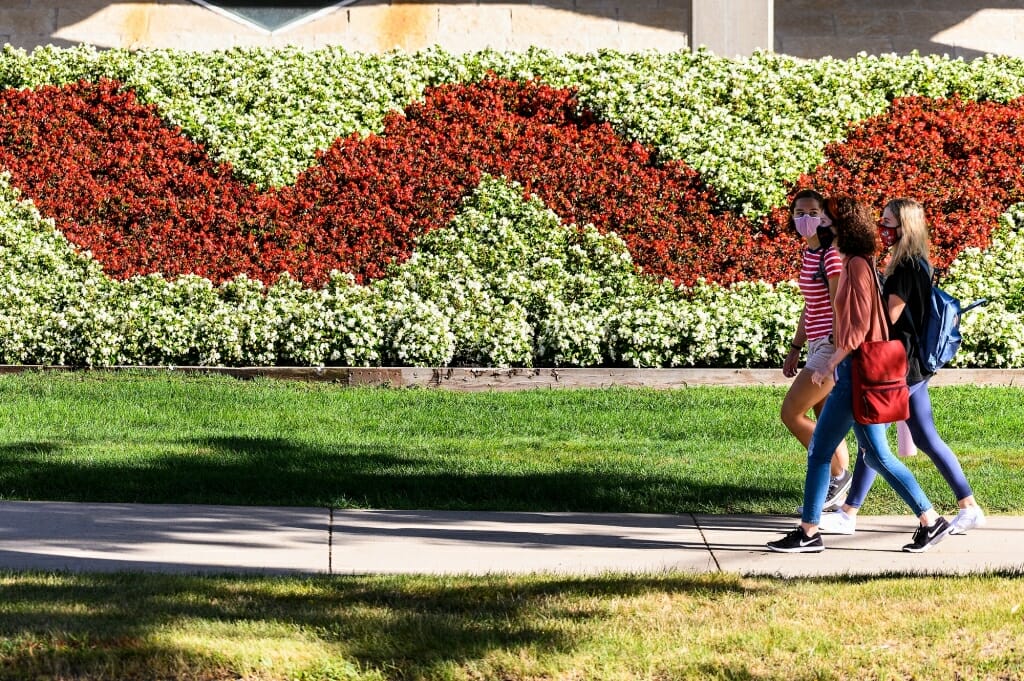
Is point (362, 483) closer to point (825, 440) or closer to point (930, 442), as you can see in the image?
point (825, 440)

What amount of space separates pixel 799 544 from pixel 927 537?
0.60 meters

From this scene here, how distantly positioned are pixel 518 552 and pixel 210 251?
7143 mm

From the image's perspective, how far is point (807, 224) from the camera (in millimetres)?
6395

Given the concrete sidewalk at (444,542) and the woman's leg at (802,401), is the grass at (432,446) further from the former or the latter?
the woman's leg at (802,401)

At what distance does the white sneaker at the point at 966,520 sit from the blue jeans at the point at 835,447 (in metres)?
0.20

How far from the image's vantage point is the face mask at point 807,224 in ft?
20.9

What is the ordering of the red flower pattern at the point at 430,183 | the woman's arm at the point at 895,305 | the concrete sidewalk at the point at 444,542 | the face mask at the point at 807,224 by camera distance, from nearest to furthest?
the concrete sidewalk at the point at 444,542, the woman's arm at the point at 895,305, the face mask at the point at 807,224, the red flower pattern at the point at 430,183

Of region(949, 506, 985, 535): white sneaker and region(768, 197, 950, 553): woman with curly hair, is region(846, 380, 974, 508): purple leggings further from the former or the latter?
region(768, 197, 950, 553): woman with curly hair

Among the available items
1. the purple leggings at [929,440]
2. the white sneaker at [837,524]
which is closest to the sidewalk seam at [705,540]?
the white sneaker at [837,524]

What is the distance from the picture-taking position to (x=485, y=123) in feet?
43.2

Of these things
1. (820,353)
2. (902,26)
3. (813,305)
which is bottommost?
Result: (820,353)

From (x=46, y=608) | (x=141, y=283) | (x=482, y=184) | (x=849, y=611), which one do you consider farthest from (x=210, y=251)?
(x=849, y=611)

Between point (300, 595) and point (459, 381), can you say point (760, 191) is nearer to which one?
point (459, 381)

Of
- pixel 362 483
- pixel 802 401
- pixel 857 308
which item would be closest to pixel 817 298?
pixel 802 401
